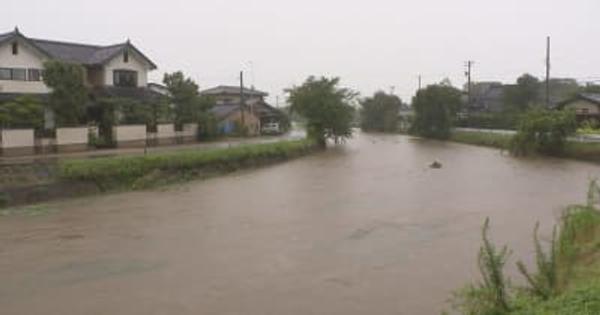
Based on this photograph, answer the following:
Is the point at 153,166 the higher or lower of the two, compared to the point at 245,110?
lower

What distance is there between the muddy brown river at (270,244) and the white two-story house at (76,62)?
10.3 metres

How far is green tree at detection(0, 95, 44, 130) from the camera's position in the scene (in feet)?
62.1

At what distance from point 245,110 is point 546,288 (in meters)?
32.9

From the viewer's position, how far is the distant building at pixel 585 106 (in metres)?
29.3

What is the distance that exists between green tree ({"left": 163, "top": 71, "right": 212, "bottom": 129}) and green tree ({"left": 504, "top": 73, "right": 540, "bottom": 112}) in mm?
22831

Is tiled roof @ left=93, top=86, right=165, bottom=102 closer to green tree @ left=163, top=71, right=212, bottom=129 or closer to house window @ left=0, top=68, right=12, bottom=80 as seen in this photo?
green tree @ left=163, top=71, right=212, bottom=129

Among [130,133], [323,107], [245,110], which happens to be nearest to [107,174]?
[130,133]

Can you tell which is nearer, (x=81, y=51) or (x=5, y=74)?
(x=5, y=74)

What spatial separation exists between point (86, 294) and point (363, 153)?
2160cm

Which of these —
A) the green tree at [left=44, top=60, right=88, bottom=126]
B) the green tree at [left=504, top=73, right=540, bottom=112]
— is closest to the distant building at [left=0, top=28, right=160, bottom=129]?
the green tree at [left=44, top=60, right=88, bottom=126]

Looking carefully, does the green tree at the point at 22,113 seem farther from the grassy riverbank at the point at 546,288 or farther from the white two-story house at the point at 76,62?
the grassy riverbank at the point at 546,288

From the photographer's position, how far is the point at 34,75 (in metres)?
22.6

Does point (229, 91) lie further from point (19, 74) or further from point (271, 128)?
point (19, 74)

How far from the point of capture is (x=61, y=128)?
65.8 ft
